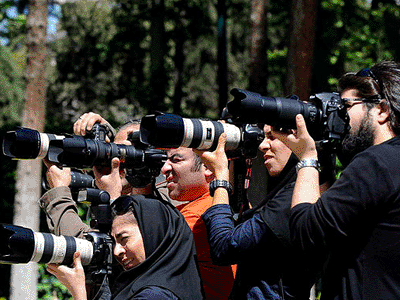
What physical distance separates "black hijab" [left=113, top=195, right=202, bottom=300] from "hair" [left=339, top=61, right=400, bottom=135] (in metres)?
0.96

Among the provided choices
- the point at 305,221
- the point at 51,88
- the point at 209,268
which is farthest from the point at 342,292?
the point at 51,88

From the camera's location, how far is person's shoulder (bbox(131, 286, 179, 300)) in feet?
9.46

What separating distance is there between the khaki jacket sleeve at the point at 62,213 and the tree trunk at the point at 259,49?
928cm

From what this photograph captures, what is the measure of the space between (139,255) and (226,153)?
25.1 inches

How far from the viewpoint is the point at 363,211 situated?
100.0 inches

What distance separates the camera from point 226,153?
10.9ft

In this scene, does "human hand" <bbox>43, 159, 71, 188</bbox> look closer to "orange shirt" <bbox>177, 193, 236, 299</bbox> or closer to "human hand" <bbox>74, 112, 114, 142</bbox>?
"human hand" <bbox>74, 112, 114, 142</bbox>

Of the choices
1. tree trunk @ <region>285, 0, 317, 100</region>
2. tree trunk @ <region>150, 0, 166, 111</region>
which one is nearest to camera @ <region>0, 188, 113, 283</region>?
tree trunk @ <region>285, 0, 317, 100</region>

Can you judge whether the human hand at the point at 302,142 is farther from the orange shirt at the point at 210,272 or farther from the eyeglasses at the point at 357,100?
the orange shirt at the point at 210,272

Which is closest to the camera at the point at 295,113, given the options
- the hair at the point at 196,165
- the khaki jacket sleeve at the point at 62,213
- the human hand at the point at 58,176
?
the hair at the point at 196,165

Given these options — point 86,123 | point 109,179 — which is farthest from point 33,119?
point 109,179

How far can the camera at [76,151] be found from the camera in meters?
3.49

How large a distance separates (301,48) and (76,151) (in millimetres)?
7810

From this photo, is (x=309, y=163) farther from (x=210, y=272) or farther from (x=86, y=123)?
(x=86, y=123)
